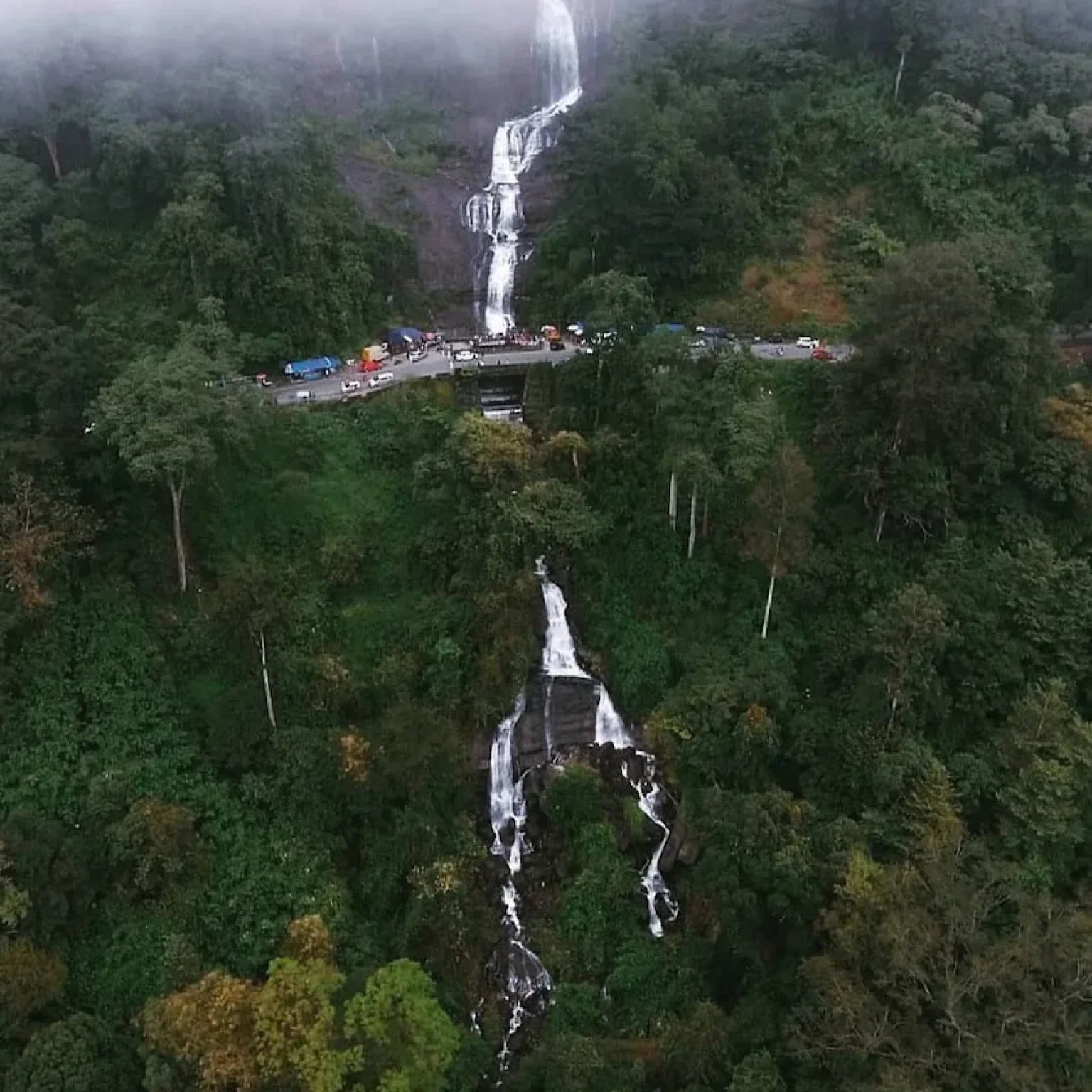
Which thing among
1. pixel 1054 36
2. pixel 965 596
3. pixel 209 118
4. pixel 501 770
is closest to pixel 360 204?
pixel 209 118

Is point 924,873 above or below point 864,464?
below

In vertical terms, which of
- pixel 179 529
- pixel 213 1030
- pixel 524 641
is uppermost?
pixel 179 529

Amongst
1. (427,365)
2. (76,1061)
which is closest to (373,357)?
(427,365)

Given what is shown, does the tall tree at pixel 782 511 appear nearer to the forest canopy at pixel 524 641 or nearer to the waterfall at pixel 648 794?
the forest canopy at pixel 524 641

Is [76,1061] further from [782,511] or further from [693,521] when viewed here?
[782,511]

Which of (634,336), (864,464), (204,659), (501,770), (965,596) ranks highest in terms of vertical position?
(634,336)

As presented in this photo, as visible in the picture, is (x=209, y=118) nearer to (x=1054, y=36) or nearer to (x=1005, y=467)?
(x=1005, y=467)

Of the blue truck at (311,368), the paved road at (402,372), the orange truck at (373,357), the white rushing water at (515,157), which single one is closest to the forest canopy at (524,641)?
the blue truck at (311,368)
